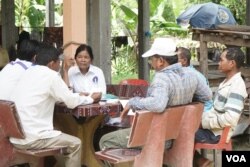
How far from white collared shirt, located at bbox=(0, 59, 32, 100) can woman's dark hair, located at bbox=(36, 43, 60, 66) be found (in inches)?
15.5

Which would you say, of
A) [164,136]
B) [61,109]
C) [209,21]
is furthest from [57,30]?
[164,136]

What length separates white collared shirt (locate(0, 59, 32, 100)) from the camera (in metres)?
4.51

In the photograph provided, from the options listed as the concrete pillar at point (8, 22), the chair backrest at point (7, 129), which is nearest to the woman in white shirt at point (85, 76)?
the chair backrest at point (7, 129)

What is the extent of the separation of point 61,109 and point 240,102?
1.55 m

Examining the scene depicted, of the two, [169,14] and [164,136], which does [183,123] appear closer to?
[164,136]

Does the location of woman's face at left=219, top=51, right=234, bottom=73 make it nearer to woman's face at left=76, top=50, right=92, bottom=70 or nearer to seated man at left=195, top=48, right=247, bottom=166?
seated man at left=195, top=48, right=247, bottom=166

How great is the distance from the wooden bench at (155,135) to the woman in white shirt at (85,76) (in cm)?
136

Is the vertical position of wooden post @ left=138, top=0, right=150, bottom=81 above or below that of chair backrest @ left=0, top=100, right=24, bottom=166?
above

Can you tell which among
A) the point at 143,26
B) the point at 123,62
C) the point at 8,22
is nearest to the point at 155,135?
the point at 143,26

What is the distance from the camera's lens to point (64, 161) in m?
4.54

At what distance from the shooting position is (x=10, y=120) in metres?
4.05

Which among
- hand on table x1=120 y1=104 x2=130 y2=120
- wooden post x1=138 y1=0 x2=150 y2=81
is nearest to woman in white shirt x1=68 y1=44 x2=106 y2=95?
hand on table x1=120 y1=104 x2=130 y2=120

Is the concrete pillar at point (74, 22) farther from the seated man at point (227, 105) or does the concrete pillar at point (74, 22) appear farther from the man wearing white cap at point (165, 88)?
the seated man at point (227, 105)

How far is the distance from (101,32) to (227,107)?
308 centimetres
